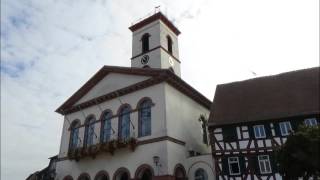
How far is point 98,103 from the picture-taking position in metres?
26.4

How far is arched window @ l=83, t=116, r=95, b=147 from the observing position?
25734 mm

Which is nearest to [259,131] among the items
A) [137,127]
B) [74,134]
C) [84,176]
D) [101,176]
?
[137,127]

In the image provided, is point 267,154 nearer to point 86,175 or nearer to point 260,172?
point 260,172

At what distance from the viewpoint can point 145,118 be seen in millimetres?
22469

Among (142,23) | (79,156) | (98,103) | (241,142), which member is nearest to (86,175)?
(79,156)

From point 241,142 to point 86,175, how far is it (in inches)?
500

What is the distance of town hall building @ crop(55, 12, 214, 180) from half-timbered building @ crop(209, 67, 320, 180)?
1.52 m

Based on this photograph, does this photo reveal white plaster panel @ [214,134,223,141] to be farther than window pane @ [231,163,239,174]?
Yes

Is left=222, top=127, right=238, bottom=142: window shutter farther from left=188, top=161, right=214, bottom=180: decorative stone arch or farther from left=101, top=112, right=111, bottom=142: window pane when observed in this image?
left=101, top=112, right=111, bottom=142: window pane

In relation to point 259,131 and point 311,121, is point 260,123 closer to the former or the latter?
point 259,131

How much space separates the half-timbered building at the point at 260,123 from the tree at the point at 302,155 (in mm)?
5984

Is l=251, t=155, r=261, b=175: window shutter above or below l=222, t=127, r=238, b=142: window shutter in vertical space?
below

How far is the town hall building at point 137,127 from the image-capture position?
20.7 meters

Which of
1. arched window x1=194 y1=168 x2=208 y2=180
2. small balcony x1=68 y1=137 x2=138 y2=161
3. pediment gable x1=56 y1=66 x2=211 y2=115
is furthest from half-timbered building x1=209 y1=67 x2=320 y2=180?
small balcony x1=68 y1=137 x2=138 y2=161
